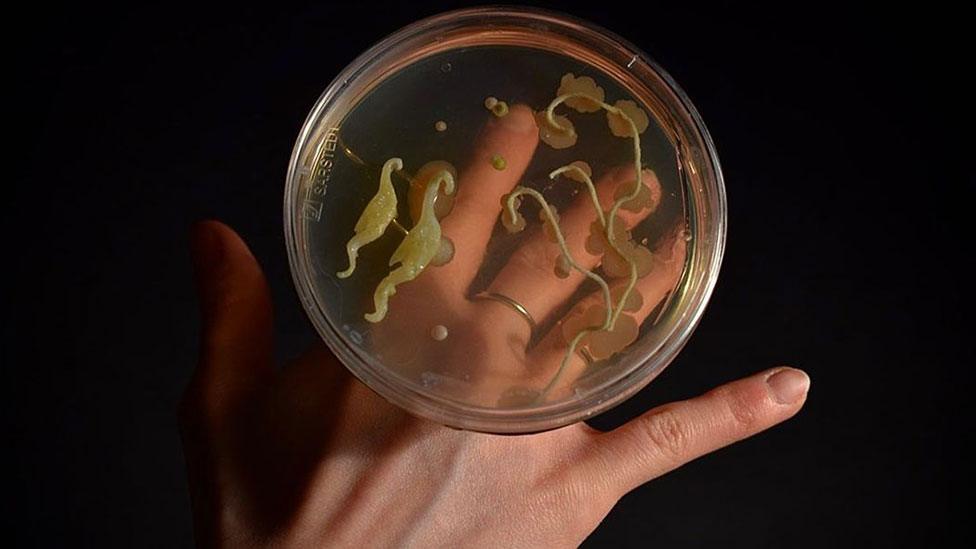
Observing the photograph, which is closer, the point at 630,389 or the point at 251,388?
the point at 630,389

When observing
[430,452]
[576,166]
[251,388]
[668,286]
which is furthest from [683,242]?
[251,388]

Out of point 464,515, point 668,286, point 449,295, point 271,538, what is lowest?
point 271,538

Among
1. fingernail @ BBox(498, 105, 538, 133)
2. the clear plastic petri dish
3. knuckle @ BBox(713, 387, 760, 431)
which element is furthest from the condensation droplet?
knuckle @ BBox(713, 387, 760, 431)

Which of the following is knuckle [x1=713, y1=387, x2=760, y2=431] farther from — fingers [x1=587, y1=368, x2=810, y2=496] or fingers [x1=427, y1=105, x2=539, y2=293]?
fingers [x1=427, y1=105, x2=539, y2=293]

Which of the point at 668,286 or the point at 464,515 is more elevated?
the point at 668,286

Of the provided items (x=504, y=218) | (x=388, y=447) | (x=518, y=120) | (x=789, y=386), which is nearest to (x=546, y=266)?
(x=504, y=218)

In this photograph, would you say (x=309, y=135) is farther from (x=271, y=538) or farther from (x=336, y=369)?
(x=271, y=538)

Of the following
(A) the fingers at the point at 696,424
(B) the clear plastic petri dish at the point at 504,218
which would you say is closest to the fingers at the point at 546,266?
(B) the clear plastic petri dish at the point at 504,218

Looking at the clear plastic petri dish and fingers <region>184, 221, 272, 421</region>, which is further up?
the clear plastic petri dish
